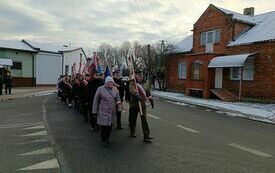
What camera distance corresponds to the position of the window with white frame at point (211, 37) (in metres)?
27.4

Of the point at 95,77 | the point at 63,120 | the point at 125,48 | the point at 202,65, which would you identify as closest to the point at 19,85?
the point at 202,65

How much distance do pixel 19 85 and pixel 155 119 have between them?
29.1 m

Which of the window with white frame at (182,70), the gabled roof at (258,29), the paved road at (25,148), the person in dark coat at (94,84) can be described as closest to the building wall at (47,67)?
the window with white frame at (182,70)

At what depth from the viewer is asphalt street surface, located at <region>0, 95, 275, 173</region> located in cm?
644

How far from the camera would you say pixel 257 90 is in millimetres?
22516

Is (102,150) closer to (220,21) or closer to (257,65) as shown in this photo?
(257,65)

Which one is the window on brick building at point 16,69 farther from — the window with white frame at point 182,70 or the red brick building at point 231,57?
the red brick building at point 231,57

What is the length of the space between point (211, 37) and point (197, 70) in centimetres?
304

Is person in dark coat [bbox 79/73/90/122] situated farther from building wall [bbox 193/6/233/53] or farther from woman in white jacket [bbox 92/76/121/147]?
building wall [bbox 193/6/233/53]

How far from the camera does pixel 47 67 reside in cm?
4238

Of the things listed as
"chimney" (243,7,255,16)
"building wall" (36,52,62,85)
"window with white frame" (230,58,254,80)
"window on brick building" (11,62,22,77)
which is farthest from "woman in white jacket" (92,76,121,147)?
"building wall" (36,52,62,85)

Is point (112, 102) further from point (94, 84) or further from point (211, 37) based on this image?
point (211, 37)

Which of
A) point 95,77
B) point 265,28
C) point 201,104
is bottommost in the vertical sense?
point 201,104

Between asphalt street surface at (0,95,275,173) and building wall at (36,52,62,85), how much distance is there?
30123 mm
